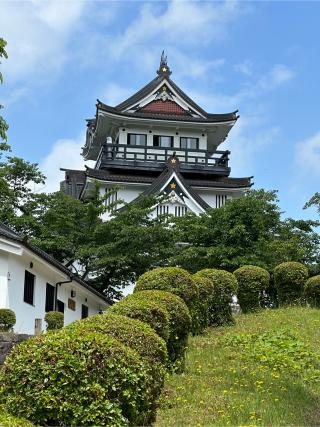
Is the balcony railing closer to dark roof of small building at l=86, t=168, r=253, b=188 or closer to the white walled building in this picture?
dark roof of small building at l=86, t=168, r=253, b=188

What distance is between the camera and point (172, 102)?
44.6 metres

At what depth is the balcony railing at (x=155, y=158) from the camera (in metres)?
41.3

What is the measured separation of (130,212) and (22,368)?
22162mm

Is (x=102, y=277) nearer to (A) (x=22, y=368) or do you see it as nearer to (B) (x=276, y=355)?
(B) (x=276, y=355)

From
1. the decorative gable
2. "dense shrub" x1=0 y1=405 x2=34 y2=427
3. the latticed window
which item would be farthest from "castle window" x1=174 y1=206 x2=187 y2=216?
"dense shrub" x1=0 y1=405 x2=34 y2=427

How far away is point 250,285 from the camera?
68.1ft

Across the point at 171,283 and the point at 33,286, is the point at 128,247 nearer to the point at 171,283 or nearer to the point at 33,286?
the point at 33,286

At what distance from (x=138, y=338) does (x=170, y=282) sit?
6.26 meters

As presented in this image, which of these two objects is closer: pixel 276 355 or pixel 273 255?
pixel 276 355

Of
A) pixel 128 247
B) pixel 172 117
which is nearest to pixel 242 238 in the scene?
pixel 128 247

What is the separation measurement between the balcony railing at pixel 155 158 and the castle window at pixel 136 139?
1224mm

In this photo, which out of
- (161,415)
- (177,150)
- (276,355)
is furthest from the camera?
(177,150)

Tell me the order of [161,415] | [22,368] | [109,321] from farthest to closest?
[161,415]
[109,321]
[22,368]

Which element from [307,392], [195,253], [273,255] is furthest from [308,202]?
[307,392]
